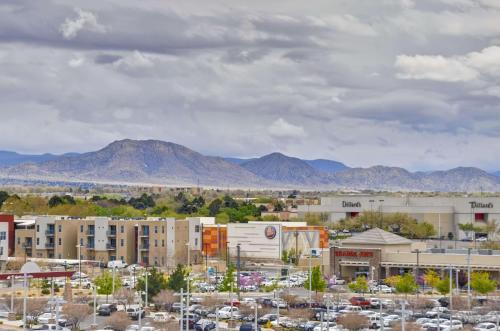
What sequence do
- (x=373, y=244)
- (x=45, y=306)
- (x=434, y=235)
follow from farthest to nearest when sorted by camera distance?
(x=434, y=235) < (x=373, y=244) < (x=45, y=306)

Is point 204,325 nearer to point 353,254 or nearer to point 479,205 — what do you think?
point 353,254

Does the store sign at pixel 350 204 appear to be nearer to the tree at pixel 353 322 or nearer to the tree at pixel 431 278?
the tree at pixel 431 278

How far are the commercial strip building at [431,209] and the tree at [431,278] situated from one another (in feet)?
162

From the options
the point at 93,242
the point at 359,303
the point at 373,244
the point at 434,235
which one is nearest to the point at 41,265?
the point at 93,242

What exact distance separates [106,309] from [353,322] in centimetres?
1807

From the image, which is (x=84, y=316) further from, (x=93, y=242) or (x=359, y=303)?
→ (x=93, y=242)

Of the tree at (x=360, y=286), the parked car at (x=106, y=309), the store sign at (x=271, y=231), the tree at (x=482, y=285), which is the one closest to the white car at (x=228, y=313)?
the parked car at (x=106, y=309)

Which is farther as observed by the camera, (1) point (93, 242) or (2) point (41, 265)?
(1) point (93, 242)

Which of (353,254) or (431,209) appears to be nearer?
(353,254)

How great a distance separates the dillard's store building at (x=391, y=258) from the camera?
9331 cm

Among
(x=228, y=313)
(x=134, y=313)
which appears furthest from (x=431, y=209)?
(x=134, y=313)

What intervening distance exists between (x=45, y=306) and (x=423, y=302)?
2505 centimetres

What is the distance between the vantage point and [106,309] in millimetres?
72938

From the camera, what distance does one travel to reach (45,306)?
72.2 meters
